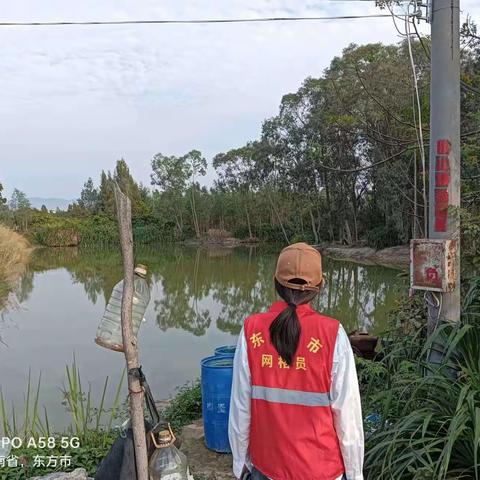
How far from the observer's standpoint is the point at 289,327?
1.34m

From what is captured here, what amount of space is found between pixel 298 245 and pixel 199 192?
101ft

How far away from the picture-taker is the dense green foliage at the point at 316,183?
445 inches

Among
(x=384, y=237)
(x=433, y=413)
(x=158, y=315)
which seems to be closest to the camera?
(x=433, y=413)

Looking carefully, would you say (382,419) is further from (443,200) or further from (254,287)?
(254,287)

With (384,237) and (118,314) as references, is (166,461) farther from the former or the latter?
(384,237)

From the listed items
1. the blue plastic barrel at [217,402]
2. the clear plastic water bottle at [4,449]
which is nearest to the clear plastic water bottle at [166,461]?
the blue plastic barrel at [217,402]

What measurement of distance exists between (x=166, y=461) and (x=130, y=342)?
37 cm

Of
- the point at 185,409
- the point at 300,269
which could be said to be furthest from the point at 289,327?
the point at 185,409

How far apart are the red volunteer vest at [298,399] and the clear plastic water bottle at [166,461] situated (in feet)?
1.00

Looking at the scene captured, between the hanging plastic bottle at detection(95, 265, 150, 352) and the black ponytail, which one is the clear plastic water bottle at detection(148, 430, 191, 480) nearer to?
the hanging plastic bottle at detection(95, 265, 150, 352)

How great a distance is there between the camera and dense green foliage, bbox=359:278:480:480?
188cm

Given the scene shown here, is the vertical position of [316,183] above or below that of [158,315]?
above

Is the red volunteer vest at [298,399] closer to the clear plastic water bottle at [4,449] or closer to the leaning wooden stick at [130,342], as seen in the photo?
the leaning wooden stick at [130,342]

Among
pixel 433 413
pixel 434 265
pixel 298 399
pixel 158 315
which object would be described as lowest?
pixel 158 315
